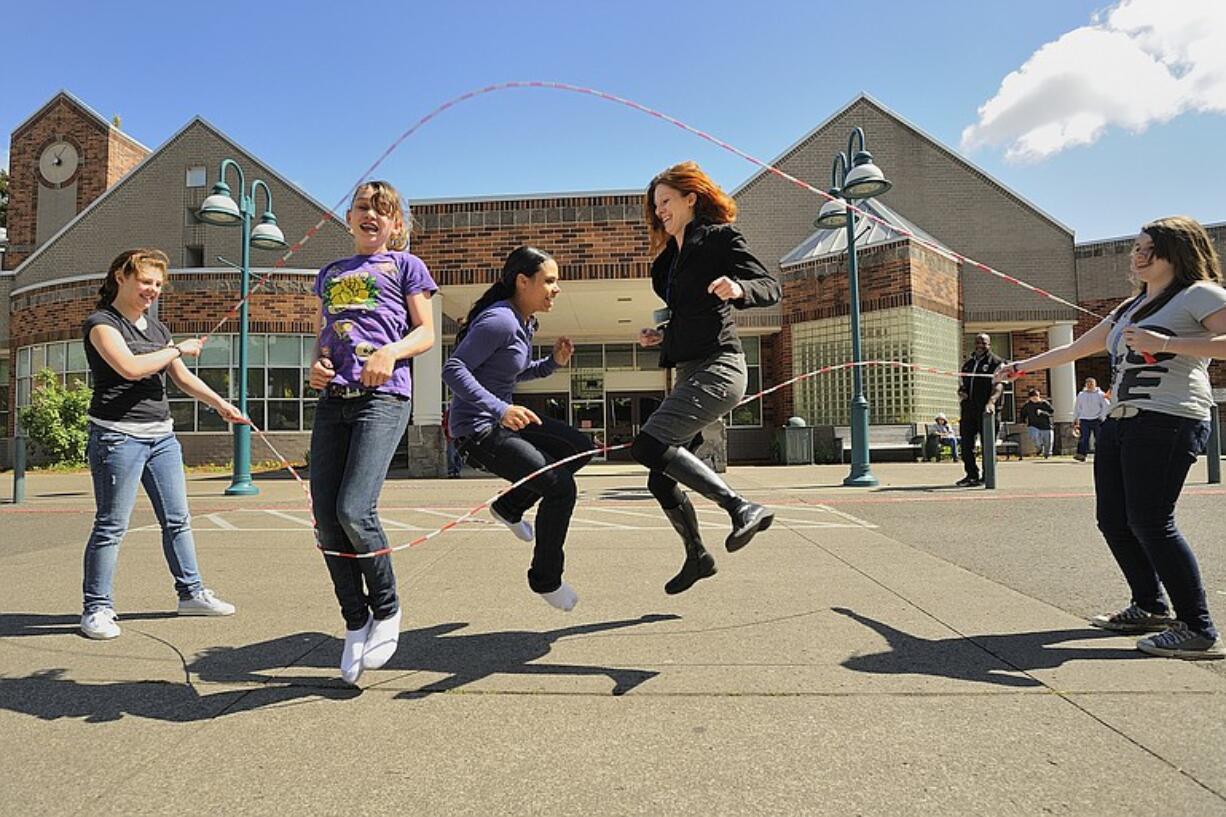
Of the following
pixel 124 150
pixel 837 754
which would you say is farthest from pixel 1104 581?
pixel 124 150

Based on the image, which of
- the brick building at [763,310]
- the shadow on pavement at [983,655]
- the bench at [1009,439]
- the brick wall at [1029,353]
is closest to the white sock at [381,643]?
the shadow on pavement at [983,655]

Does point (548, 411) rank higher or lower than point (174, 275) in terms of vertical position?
lower

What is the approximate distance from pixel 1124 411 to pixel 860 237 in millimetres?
18859

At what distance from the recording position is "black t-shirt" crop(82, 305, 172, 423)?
12.1ft

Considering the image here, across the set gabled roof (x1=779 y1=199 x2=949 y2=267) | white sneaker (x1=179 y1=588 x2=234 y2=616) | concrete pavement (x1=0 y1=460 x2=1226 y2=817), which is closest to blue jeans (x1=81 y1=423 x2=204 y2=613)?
white sneaker (x1=179 y1=588 x2=234 y2=616)

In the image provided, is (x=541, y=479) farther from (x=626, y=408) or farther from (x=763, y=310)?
(x=626, y=408)

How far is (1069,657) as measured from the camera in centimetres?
299

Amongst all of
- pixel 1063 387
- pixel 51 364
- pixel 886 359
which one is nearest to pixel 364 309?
pixel 886 359

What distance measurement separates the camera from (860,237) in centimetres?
2097

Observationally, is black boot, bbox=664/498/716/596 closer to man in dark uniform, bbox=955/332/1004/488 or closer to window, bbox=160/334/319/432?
man in dark uniform, bbox=955/332/1004/488

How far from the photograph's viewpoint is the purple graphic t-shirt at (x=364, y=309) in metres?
2.96

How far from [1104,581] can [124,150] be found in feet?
122

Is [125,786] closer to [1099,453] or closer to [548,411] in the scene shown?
[1099,453]

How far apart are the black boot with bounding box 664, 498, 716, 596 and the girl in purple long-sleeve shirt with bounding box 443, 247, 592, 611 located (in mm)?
495
